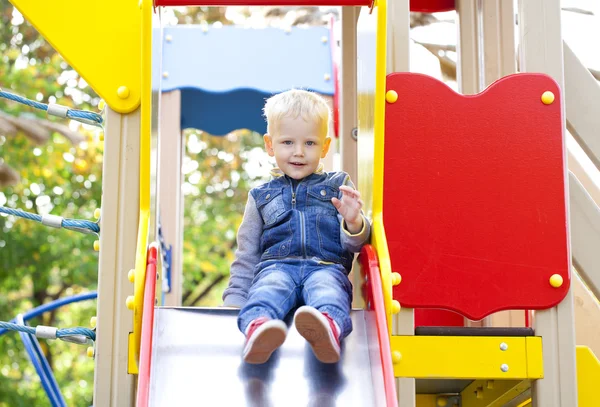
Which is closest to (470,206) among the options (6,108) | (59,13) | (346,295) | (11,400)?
(346,295)

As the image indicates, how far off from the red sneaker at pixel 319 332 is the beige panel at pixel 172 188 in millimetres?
2773

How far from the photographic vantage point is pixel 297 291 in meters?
2.53

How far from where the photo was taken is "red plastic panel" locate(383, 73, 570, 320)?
8.54 ft

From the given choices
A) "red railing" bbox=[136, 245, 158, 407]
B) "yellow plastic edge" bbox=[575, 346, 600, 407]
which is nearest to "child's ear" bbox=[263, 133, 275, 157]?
"red railing" bbox=[136, 245, 158, 407]

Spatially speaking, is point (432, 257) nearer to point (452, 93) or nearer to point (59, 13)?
point (452, 93)

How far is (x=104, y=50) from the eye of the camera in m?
2.69

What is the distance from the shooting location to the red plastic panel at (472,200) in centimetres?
260

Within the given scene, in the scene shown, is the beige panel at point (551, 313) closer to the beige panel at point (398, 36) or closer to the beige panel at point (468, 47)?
the beige panel at point (398, 36)

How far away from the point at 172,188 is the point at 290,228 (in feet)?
7.71

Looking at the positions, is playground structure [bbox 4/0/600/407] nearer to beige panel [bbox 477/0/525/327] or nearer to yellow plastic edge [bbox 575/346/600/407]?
yellow plastic edge [bbox 575/346/600/407]

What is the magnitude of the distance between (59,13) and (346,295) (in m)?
1.26

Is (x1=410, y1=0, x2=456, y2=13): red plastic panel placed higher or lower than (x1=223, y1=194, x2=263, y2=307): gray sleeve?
higher

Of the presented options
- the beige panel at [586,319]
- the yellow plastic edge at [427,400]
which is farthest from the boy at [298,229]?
the beige panel at [586,319]

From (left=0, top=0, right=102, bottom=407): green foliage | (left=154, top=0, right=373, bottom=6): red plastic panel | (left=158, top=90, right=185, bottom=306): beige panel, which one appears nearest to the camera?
(left=154, top=0, right=373, bottom=6): red plastic panel
